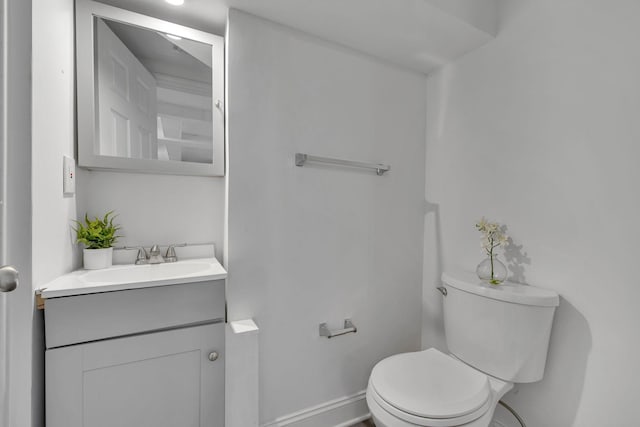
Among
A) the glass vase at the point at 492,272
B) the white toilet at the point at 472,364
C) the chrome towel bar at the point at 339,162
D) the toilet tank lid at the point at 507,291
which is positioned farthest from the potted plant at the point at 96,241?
the glass vase at the point at 492,272

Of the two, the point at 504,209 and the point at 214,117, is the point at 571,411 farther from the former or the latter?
the point at 214,117

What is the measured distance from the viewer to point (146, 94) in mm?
1275

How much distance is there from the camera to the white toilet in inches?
37.3

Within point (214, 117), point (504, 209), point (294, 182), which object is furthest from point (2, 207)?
point (504, 209)

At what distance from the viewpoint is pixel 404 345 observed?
1.69m

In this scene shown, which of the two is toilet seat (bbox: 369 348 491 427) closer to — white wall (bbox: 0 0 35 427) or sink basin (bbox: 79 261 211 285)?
sink basin (bbox: 79 261 211 285)

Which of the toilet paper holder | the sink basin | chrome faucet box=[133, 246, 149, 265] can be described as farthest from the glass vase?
chrome faucet box=[133, 246, 149, 265]

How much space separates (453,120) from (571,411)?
140cm

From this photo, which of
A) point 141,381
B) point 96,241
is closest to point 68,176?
point 96,241

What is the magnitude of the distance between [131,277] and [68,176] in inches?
17.3

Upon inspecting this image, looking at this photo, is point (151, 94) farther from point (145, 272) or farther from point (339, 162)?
point (339, 162)

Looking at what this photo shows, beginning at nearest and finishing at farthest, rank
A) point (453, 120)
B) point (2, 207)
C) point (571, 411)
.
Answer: point (2, 207)
point (571, 411)
point (453, 120)

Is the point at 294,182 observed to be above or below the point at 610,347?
above

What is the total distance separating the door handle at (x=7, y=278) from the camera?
25.9 inches
